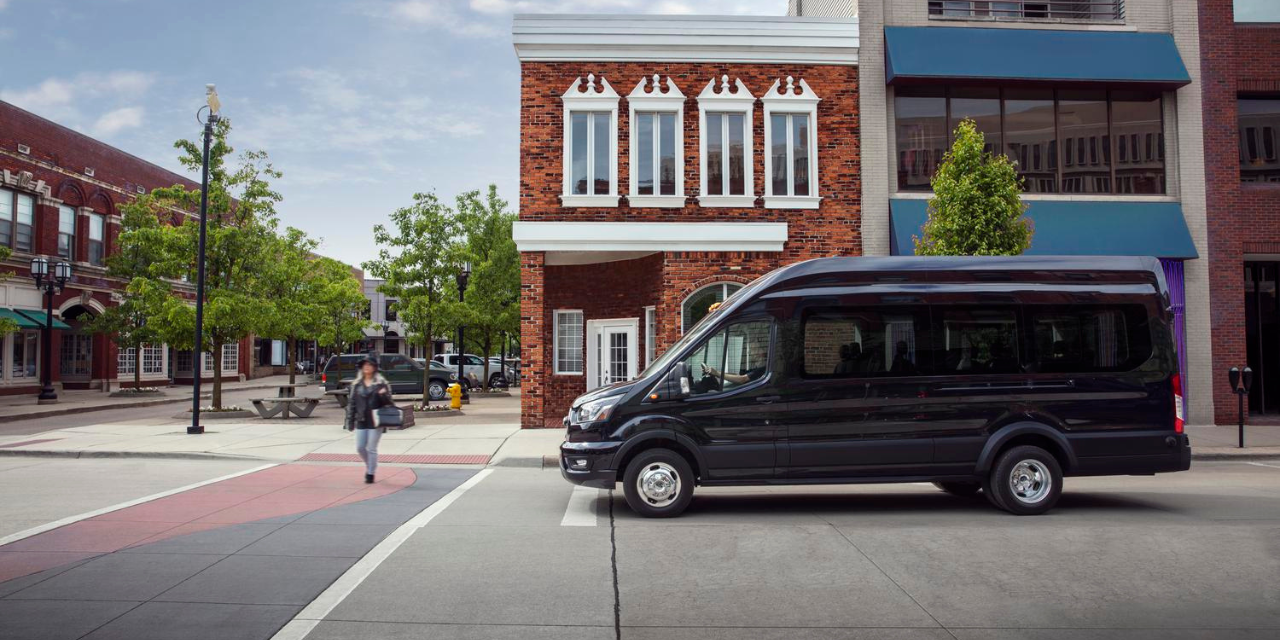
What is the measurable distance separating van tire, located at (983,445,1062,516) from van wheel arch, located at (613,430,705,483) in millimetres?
3057

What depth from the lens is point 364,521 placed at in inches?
317

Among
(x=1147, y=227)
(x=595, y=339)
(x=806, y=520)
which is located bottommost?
(x=806, y=520)

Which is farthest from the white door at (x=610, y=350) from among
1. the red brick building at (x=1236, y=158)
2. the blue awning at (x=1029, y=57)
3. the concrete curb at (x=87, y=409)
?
the concrete curb at (x=87, y=409)

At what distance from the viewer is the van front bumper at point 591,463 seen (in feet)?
27.1

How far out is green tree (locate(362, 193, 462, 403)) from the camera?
898 inches

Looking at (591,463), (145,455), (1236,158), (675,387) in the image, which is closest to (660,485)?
(591,463)

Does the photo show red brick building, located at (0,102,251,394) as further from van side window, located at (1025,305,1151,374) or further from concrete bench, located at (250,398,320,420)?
van side window, located at (1025,305,1151,374)

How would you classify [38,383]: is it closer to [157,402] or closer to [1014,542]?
[157,402]

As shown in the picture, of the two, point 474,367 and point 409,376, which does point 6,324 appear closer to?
point 409,376

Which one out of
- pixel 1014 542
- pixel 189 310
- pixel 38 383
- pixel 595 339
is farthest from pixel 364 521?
pixel 38 383

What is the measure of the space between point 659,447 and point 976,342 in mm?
3488

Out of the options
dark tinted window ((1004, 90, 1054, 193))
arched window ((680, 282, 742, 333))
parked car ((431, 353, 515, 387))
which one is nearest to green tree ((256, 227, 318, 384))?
parked car ((431, 353, 515, 387))

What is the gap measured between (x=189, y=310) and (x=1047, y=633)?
21385 mm

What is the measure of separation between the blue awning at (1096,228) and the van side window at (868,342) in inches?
348
